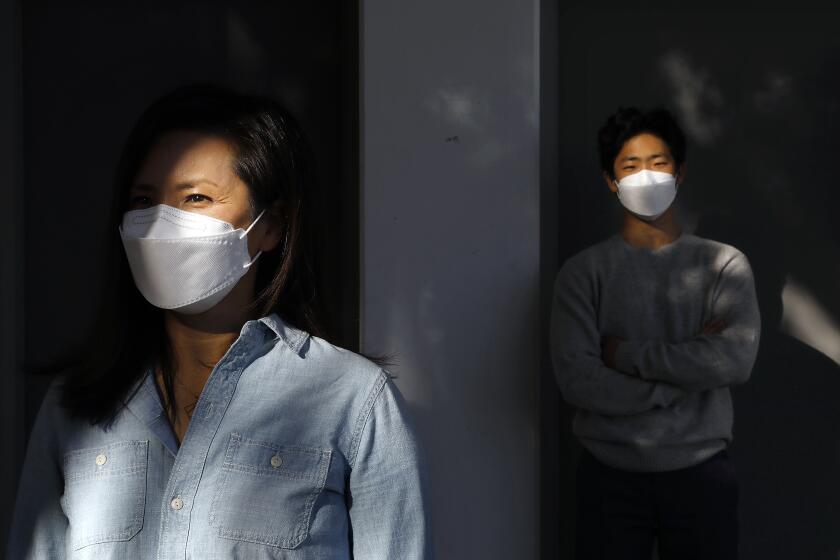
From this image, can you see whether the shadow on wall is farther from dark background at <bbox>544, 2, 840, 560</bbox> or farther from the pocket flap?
the pocket flap

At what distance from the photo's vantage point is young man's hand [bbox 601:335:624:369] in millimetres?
3596

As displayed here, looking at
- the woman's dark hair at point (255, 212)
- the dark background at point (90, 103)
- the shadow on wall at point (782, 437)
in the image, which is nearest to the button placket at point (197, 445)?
the woman's dark hair at point (255, 212)

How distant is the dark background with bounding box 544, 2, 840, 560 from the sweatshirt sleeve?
0.96 meters

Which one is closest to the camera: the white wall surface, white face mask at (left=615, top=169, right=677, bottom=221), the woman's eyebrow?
the woman's eyebrow

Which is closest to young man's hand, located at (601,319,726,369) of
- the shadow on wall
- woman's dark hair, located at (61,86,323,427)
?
the shadow on wall

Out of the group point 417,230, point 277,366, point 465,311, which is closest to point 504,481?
point 465,311

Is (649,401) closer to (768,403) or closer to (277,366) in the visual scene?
(768,403)

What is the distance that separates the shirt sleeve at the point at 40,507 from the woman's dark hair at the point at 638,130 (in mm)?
2482

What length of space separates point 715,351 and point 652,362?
0.20m

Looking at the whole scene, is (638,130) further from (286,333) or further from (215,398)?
(215,398)

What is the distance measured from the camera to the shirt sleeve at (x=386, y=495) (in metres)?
1.79

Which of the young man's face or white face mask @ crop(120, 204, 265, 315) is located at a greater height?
the young man's face

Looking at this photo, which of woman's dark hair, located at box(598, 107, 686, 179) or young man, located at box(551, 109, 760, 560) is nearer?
young man, located at box(551, 109, 760, 560)

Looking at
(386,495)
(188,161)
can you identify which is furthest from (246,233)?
(386,495)
